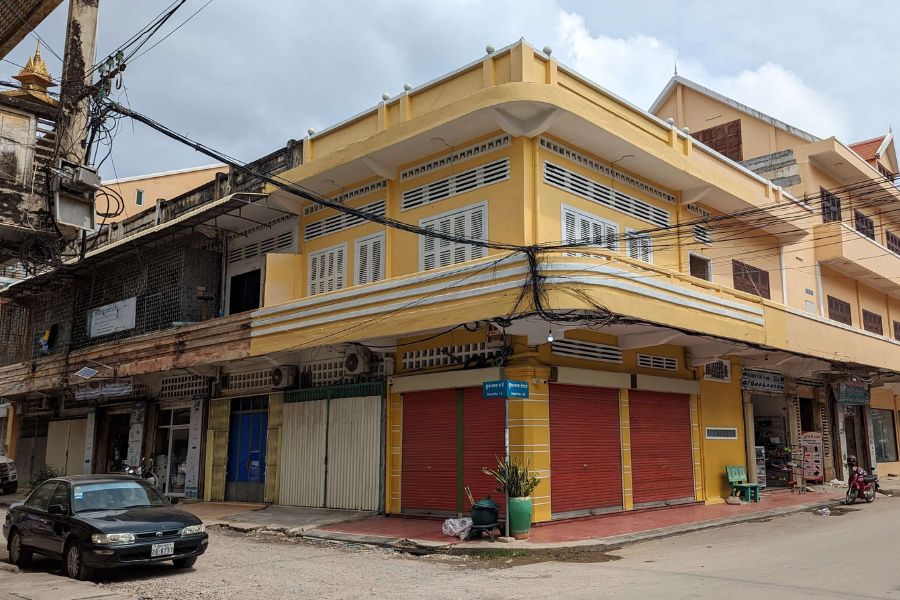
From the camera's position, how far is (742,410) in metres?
20.9

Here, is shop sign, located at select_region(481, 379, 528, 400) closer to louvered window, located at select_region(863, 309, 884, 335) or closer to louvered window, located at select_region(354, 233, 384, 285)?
louvered window, located at select_region(354, 233, 384, 285)

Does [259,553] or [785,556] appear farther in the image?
[259,553]

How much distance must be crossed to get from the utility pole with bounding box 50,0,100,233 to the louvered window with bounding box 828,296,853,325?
24029 mm

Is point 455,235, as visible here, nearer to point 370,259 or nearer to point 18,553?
point 370,259

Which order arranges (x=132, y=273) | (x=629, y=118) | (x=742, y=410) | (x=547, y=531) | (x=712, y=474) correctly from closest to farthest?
(x=547, y=531)
(x=629, y=118)
(x=712, y=474)
(x=742, y=410)
(x=132, y=273)

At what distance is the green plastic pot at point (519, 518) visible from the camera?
12930 millimetres

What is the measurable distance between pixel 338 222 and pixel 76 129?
785 cm

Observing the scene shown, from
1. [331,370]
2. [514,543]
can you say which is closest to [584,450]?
[514,543]

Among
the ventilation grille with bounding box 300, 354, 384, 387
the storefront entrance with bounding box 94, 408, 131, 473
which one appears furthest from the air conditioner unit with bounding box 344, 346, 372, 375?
the storefront entrance with bounding box 94, 408, 131, 473

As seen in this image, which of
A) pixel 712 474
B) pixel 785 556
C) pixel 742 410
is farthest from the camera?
A: pixel 742 410

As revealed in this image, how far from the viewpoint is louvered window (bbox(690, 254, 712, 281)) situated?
64.3ft

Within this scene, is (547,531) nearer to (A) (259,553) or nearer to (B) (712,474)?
(A) (259,553)

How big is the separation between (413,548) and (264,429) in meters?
8.68

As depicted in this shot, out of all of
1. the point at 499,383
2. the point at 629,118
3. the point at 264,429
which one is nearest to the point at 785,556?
the point at 499,383
